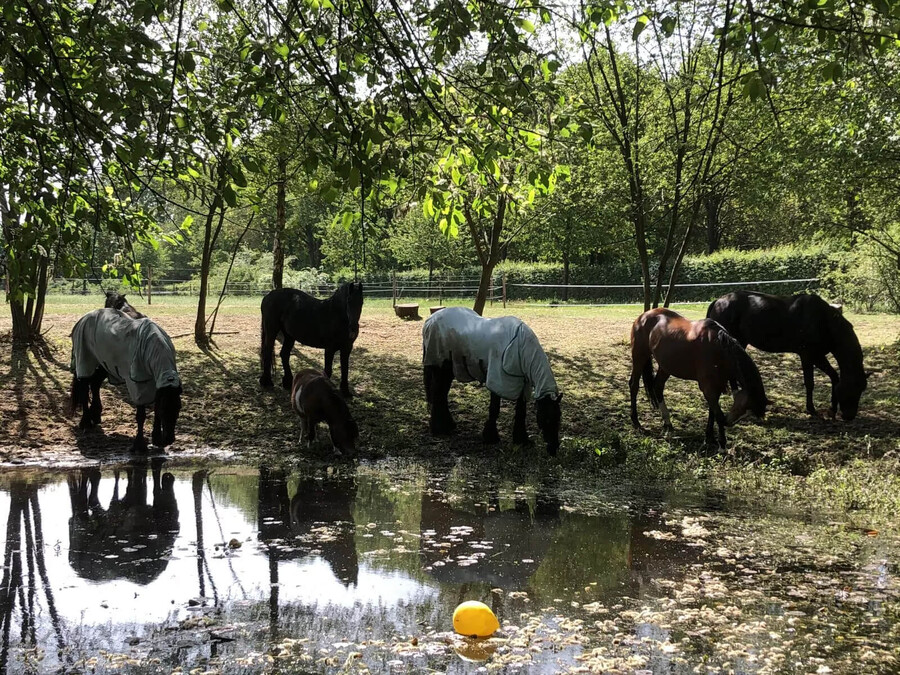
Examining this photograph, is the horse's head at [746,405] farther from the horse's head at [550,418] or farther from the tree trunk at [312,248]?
the tree trunk at [312,248]

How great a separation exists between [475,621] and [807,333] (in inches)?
312

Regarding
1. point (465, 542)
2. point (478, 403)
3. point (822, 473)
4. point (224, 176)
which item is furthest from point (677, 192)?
point (224, 176)

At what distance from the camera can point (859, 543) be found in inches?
210

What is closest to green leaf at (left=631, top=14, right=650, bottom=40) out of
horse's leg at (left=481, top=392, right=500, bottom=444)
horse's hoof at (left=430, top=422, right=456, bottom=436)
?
horse's leg at (left=481, top=392, right=500, bottom=444)

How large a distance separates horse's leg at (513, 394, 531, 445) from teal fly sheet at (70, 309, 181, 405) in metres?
3.82

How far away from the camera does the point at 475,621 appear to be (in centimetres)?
375

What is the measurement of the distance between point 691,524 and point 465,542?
1822mm

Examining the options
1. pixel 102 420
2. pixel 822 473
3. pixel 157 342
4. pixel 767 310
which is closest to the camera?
pixel 822 473

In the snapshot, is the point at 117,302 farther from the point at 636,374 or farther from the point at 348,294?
the point at 636,374

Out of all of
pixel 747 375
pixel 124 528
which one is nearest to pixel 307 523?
pixel 124 528

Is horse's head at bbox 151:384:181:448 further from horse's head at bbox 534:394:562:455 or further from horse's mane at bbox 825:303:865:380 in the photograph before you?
horse's mane at bbox 825:303:865:380

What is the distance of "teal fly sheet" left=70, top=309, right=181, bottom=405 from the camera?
8.21m

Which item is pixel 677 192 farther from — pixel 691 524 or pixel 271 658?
pixel 271 658

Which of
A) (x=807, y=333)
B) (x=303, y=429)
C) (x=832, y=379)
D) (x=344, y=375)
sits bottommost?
(x=303, y=429)
